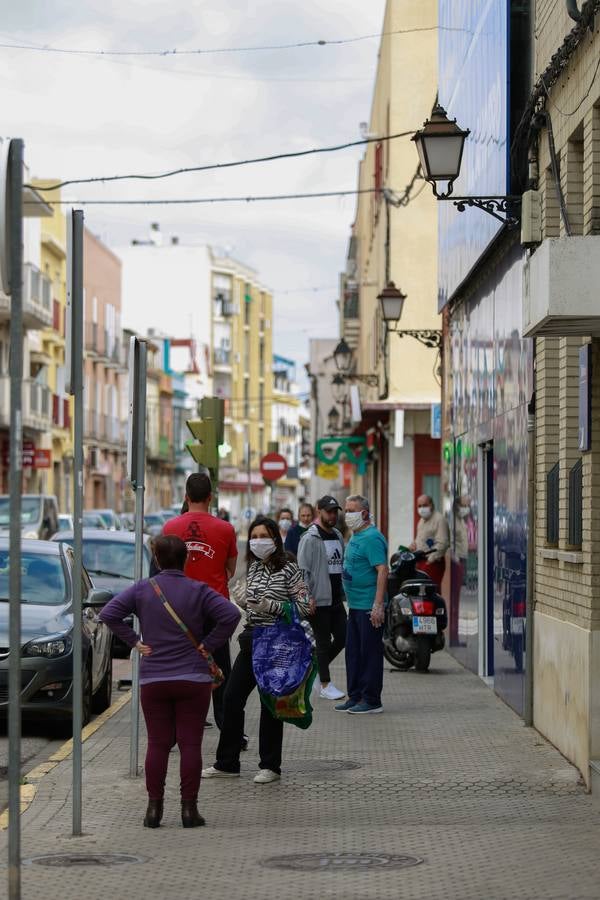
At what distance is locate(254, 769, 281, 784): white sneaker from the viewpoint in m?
10.5

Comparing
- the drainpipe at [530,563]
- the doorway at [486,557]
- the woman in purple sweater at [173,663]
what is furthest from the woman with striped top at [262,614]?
the doorway at [486,557]

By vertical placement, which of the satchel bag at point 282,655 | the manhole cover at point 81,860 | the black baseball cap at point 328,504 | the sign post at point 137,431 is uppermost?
the sign post at point 137,431

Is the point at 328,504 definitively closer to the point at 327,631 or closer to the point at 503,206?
the point at 327,631

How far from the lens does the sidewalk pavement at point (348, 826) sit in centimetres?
750

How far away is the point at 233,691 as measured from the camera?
427 inches

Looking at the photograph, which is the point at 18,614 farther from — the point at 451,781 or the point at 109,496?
the point at 109,496

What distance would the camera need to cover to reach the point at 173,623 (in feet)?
29.0

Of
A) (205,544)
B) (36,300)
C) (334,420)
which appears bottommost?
(205,544)

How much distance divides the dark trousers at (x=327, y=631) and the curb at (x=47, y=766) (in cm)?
192

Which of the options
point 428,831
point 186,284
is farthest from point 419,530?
point 186,284

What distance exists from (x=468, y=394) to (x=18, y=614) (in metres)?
13.3

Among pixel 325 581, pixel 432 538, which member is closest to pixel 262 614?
pixel 325 581

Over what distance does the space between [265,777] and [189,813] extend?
1.64m

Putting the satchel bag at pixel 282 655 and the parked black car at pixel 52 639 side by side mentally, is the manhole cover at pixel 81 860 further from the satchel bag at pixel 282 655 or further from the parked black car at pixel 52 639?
the parked black car at pixel 52 639
